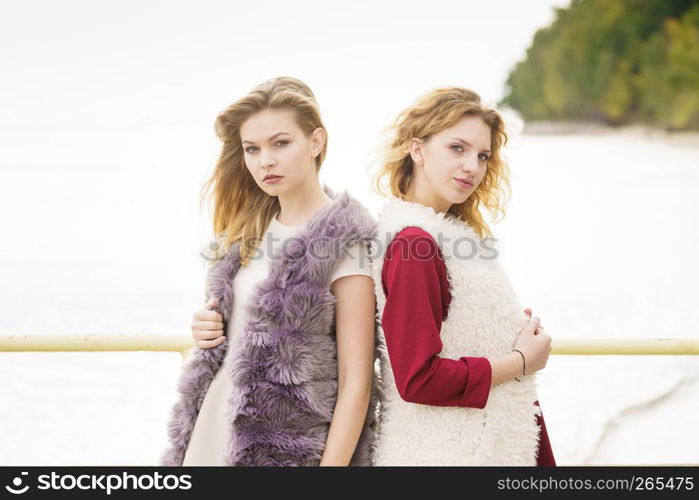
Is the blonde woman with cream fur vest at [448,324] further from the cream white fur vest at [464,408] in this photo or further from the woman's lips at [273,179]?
the woman's lips at [273,179]

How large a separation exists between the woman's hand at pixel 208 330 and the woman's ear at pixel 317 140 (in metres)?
0.49

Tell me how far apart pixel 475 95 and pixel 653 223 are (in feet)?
43.4

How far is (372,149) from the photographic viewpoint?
1.82 metres

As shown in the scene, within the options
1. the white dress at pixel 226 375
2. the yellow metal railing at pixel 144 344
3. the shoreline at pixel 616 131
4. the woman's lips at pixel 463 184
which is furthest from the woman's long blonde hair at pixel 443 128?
the shoreline at pixel 616 131

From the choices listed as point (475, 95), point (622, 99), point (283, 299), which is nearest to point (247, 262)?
point (283, 299)

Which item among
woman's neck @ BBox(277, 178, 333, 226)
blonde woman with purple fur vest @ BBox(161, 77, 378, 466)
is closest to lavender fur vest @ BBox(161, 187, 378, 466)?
blonde woman with purple fur vest @ BBox(161, 77, 378, 466)

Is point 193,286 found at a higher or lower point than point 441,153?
lower

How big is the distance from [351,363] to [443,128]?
24.3 inches

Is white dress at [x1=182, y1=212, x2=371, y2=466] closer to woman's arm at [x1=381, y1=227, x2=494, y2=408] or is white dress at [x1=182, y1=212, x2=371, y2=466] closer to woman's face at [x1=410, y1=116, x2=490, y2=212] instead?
woman's arm at [x1=381, y1=227, x2=494, y2=408]

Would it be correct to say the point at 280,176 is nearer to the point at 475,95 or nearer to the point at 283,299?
the point at 283,299

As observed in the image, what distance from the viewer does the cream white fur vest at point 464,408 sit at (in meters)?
1.53

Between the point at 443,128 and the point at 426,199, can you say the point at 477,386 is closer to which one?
the point at 426,199
